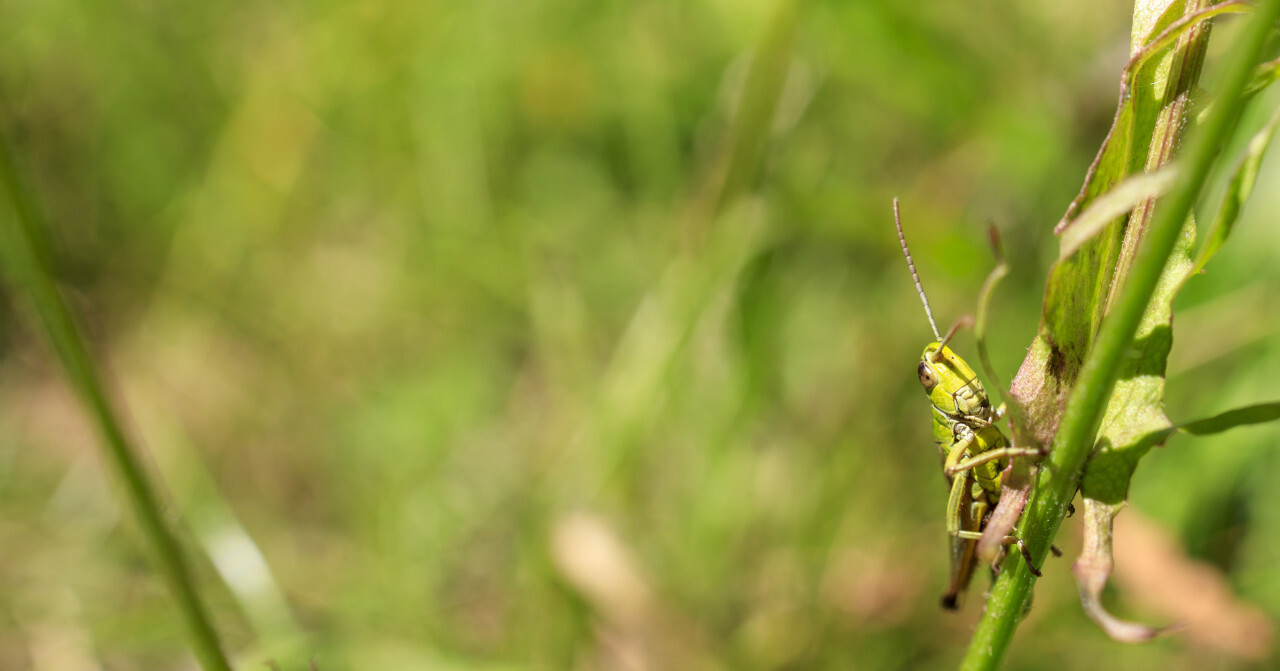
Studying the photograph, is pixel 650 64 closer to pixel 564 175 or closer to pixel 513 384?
pixel 564 175

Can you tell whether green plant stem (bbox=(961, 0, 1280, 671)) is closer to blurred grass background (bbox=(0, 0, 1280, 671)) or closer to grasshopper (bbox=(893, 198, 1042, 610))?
grasshopper (bbox=(893, 198, 1042, 610))

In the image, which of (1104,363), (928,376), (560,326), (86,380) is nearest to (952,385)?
(928,376)

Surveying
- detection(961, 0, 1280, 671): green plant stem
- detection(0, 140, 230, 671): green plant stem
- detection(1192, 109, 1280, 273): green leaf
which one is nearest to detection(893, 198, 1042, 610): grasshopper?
detection(961, 0, 1280, 671): green plant stem

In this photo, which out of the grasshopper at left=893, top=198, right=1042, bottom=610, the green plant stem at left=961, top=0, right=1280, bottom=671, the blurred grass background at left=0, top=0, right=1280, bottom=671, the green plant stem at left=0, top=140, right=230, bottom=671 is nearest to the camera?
the green plant stem at left=961, top=0, right=1280, bottom=671

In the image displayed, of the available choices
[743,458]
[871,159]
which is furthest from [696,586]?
[871,159]

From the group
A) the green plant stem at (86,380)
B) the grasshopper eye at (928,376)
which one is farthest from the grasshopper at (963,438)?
the green plant stem at (86,380)

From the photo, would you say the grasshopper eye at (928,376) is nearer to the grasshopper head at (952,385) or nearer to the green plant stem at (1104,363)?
the grasshopper head at (952,385)

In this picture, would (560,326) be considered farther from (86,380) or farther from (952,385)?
(86,380)
